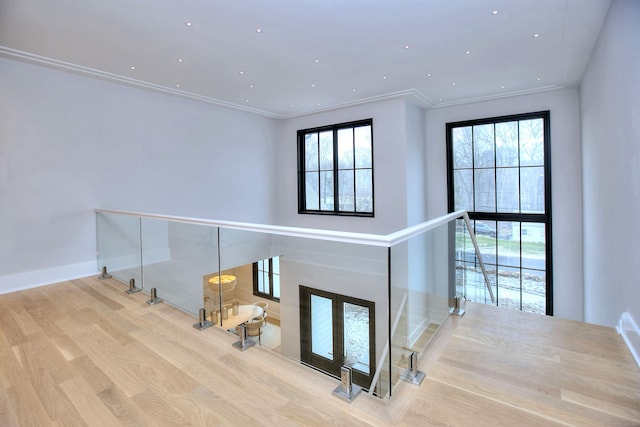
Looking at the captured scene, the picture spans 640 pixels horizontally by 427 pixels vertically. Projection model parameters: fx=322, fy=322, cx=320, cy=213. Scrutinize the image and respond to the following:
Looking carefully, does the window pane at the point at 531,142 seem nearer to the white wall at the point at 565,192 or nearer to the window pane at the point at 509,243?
the white wall at the point at 565,192

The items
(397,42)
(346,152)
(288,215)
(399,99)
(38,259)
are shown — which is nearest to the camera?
(397,42)

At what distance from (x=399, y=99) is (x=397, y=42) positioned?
2303mm

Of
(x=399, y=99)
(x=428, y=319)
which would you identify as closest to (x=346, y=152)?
(x=399, y=99)

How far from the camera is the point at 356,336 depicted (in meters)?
2.63

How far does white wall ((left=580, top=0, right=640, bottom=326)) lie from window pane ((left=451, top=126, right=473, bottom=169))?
206 cm

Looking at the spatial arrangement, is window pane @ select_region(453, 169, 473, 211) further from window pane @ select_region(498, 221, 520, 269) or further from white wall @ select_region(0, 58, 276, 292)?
white wall @ select_region(0, 58, 276, 292)

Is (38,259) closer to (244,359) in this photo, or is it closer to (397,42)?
(244,359)

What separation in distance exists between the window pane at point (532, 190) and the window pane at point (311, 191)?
4249 mm

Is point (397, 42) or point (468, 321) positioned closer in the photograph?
point (468, 321)

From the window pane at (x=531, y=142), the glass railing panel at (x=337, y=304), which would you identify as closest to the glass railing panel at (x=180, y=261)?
the glass railing panel at (x=337, y=304)

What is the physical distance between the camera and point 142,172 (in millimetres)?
5453

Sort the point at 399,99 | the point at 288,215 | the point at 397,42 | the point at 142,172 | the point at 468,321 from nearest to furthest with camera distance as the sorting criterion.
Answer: the point at 468,321 → the point at 397,42 → the point at 142,172 → the point at 399,99 → the point at 288,215

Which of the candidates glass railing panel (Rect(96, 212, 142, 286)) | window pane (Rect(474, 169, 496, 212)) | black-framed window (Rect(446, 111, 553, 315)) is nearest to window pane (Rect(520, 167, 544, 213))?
black-framed window (Rect(446, 111, 553, 315))

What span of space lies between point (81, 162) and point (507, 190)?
7.39 m
